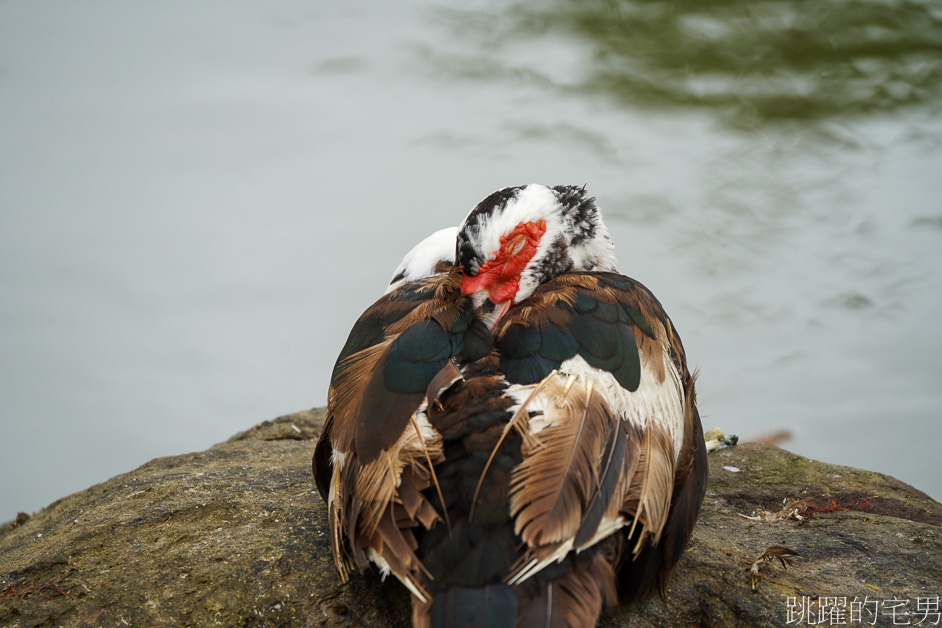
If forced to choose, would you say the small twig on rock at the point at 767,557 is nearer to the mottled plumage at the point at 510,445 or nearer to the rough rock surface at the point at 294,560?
the rough rock surface at the point at 294,560

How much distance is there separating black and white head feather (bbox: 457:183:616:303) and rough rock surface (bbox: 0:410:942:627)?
1.18 meters

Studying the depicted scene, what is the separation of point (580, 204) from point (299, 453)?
78.8 inches

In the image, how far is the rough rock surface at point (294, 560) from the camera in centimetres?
241

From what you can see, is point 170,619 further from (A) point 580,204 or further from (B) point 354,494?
(A) point 580,204

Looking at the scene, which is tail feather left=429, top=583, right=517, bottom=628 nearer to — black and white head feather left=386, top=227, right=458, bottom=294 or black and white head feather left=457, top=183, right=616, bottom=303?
black and white head feather left=457, top=183, right=616, bottom=303

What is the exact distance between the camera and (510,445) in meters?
2.21

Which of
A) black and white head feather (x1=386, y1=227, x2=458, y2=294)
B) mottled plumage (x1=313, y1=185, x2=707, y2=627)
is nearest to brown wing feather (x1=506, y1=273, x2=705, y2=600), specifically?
mottled plumage (x1=313, y1=185, x2=707, y2=627)

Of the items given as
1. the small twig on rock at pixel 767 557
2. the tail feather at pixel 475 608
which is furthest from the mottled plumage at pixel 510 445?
the small twig on rock at pixel 767 557

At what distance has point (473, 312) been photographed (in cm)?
277

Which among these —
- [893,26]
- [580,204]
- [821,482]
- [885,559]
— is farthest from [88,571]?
[893,26]

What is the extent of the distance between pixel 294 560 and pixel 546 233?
165 cm

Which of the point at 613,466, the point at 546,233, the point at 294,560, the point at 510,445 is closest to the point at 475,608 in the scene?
the point at 510,445

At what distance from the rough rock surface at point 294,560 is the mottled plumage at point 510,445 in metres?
0.17

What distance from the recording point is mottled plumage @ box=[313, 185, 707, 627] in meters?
2.05
